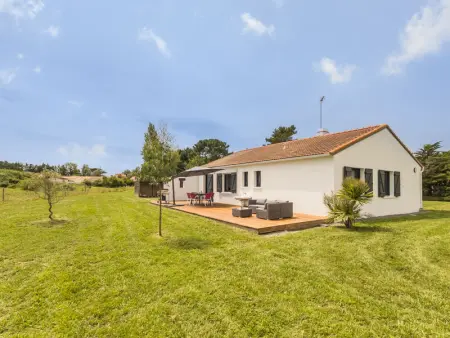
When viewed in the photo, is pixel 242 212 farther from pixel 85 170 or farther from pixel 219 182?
pixel 85 170

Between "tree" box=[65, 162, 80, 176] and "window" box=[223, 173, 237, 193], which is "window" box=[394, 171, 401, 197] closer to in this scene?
"window" box=[223, 173, 237, 193]

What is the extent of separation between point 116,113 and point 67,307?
17.3m

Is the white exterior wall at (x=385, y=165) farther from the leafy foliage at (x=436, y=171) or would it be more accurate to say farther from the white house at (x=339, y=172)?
the leafy foliage at (x=436, y=171)

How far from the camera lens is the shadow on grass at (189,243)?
6480mm

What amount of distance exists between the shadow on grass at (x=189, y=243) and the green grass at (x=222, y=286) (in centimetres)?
3

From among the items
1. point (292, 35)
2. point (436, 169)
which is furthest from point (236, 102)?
point (436, 169)

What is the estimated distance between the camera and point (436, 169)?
27984 mm

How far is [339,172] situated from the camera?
443 inches

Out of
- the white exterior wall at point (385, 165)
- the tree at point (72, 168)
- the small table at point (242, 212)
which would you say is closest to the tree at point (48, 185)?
the small table at point (242, 212)

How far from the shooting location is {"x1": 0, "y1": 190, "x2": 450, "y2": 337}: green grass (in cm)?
314

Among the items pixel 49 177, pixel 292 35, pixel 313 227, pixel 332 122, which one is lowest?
pixel 313 227

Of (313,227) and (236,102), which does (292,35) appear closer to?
(236,102)

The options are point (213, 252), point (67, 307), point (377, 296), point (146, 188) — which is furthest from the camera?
point (146, 188)

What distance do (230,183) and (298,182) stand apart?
6857mm
